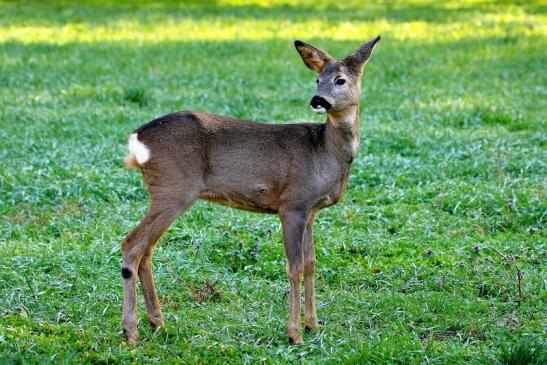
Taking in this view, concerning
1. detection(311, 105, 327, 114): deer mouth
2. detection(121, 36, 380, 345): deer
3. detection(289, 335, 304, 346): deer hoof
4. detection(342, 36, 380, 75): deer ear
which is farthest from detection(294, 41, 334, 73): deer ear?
detection(289, 335, 304, 346): deer hoof

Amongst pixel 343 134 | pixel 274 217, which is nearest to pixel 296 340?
pixel 343 134

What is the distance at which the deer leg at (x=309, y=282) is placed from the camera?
574 centimetres

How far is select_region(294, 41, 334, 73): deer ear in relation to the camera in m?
5.82

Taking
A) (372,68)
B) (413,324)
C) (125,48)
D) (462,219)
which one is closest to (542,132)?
(462,219)

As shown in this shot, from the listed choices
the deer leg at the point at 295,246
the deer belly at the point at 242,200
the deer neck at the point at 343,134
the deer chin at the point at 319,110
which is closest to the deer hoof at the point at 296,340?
the deer leg at the point at 295,246

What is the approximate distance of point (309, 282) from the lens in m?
5.79

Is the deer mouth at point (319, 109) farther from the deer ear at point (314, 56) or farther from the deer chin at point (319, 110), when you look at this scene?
the deer ear at point (314, 56)

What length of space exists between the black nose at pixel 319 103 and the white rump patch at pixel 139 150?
91cm

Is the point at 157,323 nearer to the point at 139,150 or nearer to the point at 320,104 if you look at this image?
the point at 139,150

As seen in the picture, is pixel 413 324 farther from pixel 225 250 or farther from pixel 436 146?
pixel 436 146

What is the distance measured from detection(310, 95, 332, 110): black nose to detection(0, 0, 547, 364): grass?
4.02ft

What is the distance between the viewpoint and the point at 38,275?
6367 mm

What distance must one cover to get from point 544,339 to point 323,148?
1559 millimetres

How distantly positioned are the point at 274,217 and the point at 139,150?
2333 millimetres
